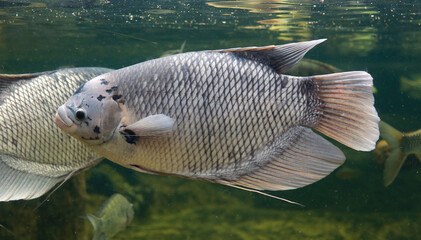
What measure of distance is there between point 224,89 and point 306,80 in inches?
17.9

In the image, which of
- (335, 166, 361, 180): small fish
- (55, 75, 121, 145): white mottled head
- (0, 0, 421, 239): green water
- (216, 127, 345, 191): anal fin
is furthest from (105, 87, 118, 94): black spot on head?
(335, 166, 361, 180): small fish

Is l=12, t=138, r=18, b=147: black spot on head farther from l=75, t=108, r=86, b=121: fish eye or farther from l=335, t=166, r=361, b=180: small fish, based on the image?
l=335, t=166, r=361, b=180: small fish

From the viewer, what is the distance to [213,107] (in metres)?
1.86

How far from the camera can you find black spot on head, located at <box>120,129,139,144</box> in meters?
1.78

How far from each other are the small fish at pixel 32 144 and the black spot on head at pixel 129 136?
1.22 m

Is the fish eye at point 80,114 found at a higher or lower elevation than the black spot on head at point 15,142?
higher

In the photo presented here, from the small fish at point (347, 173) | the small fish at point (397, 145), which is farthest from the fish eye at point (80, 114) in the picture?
the small fish at point (347, 173)

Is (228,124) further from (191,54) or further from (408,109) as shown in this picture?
(408,109)

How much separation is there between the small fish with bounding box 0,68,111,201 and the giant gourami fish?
1.17 metres

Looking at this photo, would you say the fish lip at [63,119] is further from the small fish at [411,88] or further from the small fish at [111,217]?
the small fish at [411,88]

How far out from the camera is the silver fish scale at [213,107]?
185cm

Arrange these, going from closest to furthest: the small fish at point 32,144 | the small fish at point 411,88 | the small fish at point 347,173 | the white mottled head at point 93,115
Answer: the white mottled head at point 93,115 → the small fish at point 32,144 → the small fish at point 347,173 → the small fish at point 411,88

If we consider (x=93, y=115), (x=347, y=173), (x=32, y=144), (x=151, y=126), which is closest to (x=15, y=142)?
(x=32, y=144)

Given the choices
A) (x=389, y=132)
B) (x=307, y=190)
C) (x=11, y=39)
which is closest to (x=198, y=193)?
(x=307, y=190)
